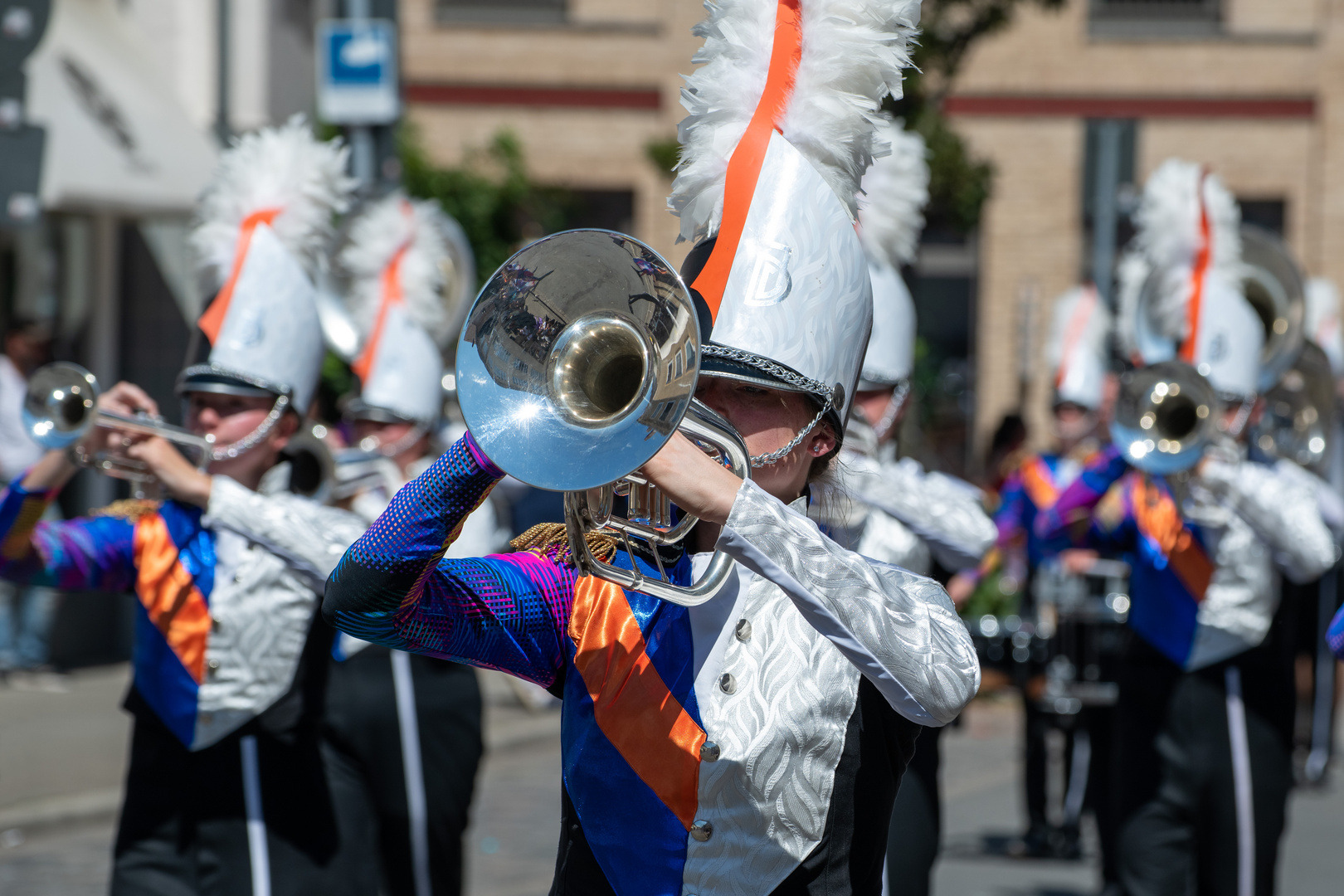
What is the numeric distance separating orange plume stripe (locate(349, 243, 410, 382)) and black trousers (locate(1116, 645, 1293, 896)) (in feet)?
9.03

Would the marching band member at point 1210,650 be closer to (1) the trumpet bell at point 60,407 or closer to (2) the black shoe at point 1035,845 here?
(2) the black shoe at point 1035,845

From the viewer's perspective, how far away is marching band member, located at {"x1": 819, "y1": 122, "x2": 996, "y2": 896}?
15.0 feet

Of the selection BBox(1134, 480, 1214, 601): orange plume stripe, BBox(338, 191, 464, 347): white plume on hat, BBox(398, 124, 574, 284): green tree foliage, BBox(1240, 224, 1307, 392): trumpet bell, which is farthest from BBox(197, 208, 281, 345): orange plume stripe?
BBox(398, 124, 574, 284): green tree foliage

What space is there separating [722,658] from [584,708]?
20 cm

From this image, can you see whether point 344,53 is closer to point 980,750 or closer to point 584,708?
point 980,750

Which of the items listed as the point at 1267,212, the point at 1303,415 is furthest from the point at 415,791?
the point at 1267,212

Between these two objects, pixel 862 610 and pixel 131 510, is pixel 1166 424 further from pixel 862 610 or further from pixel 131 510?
pixel 862 610

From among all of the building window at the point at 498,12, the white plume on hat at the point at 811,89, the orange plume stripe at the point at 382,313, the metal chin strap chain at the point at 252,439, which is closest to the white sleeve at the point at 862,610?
the white plume on hat at the point at 811,89

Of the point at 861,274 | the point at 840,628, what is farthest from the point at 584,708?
the point at 861,274

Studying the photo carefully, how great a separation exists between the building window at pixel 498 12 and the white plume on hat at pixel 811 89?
14.9 m

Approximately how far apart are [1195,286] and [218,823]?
365 centimetres

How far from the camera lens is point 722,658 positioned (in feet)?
8.13

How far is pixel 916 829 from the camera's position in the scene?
455 cm

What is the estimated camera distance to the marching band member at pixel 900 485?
4566 mm
